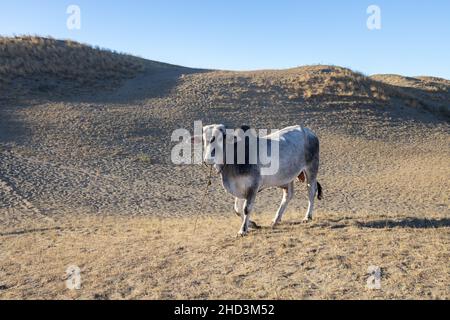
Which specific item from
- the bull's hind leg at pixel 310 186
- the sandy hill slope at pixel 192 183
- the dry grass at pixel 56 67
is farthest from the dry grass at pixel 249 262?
the dry grass at pixel 56 67

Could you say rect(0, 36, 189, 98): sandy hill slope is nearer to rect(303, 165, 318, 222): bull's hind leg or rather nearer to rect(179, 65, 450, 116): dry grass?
rect(179, 65, 450, 116): dry grass

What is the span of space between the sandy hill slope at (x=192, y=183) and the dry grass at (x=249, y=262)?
37 millimetres

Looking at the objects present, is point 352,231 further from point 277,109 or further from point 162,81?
point 162,81

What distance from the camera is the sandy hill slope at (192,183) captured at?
698 cm

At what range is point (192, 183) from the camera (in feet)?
67.0

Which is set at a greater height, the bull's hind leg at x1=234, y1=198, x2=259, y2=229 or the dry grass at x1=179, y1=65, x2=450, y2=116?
the dry grass at x1=179, y1=65, x2=450, y2=116

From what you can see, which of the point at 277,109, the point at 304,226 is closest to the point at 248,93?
the point at 277,109

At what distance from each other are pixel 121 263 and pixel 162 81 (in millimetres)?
31148

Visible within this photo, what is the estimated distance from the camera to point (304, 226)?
9.82 meters

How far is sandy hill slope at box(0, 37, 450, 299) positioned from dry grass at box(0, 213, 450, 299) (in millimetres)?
37

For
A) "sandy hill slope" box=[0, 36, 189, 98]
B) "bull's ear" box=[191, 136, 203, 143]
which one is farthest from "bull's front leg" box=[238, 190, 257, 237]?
"sandy hill slope" box=[0, 36, 189, 98]

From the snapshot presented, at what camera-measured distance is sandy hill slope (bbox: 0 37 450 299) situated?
698cm

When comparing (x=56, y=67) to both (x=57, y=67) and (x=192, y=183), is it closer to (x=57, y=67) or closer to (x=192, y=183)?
(x=57, y=67)

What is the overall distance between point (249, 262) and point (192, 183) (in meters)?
13.2
